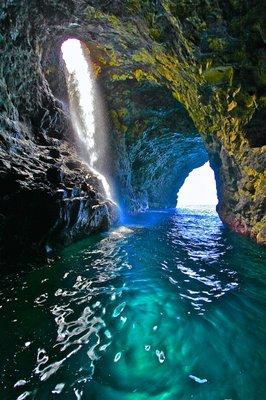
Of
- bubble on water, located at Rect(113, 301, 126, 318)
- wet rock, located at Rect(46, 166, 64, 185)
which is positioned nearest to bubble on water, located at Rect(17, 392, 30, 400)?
bubble on water, located at Rect(113, 301, 126, 318)

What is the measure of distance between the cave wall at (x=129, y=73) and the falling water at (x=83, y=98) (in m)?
1.61

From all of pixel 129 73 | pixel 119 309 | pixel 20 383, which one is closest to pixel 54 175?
pixel 119 309

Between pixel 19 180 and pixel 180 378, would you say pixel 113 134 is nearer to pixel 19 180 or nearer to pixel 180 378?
pixel 19 180

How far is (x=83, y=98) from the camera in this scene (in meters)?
19.4

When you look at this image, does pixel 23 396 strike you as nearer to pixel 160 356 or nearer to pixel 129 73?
pixel 160 356

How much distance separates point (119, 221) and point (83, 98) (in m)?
8.29

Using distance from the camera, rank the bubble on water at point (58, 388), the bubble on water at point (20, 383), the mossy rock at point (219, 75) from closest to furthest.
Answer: the bubble on water at point (58, 388)
the bubble on water at point (20, 383)
the mossy rock at point (219, 75)

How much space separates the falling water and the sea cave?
0.40 ft

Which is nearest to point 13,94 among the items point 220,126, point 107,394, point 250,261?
point 220,126

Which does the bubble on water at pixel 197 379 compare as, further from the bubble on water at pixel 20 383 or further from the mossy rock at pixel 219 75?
the mossy rock at pixel 219 75

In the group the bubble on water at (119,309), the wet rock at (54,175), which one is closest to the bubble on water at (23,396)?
the bubble on water at (119,309)

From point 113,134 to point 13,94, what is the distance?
11.2 metres

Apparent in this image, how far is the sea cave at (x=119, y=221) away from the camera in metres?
3.81

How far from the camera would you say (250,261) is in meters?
8.46
